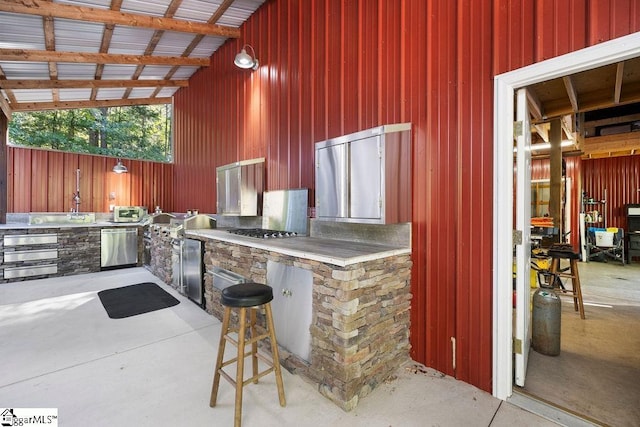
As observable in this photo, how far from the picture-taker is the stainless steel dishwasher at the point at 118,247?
582 centimetres

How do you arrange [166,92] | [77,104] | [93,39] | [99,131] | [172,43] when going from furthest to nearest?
[99,131] → [166,92] → [77,104] → [172,43] → [93,39]

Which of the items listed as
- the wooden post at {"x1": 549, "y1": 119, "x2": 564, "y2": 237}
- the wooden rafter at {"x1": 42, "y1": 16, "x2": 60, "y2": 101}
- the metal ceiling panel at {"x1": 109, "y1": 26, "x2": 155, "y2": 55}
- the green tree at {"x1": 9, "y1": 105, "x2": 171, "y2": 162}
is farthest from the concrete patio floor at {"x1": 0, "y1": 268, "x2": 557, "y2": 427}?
the green tree at {"x1": 9, "y1": 105, "x2": 171, "y2": 162}

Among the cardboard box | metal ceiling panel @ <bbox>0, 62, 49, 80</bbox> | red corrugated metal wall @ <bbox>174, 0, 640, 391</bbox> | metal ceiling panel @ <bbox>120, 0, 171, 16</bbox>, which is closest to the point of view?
red corrugated metal wall @ <bbox>174, 0, 640, 391</bbox>

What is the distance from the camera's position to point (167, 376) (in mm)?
2197

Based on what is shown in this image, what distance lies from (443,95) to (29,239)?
6.88 metres

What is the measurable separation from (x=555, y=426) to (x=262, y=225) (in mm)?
3463

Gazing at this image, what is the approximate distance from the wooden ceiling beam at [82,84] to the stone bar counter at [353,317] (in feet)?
19.0

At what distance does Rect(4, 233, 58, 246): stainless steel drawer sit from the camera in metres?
4.89

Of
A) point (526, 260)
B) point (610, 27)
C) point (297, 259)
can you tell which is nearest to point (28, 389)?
point (297, 259)

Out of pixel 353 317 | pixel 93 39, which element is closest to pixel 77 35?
pixel 93 39

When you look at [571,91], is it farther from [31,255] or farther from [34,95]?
[34,95]

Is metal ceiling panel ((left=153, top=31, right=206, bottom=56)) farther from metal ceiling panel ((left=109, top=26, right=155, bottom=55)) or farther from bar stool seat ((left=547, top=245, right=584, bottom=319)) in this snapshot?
bar stool seat ((left=547, top=245, right=584, bottom=319))

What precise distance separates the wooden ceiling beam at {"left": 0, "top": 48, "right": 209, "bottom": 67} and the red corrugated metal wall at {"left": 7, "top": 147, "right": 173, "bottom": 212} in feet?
7.48

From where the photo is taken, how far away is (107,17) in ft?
12.6
